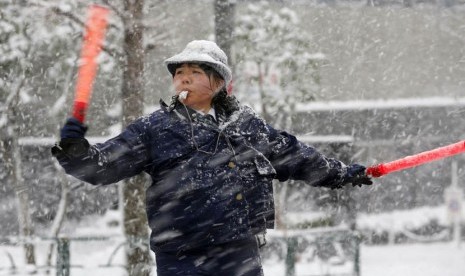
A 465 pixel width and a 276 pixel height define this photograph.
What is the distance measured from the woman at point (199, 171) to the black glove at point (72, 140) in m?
0.12

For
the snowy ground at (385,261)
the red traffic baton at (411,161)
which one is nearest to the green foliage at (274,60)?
the snowy ground at (385,261)

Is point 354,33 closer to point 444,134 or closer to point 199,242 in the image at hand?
point 444,134

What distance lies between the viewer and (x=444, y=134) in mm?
16281

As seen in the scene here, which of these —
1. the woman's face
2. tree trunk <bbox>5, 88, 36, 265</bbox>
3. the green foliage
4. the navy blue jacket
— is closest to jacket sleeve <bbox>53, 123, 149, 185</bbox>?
the navy blue jacket

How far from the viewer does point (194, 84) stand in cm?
329

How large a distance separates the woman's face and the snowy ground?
6519 millimetres

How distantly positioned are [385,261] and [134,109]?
308 inches

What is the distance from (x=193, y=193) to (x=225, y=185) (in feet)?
0.47

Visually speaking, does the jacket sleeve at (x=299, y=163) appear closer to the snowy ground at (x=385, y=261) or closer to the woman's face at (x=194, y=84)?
the woman's face at (x=194, y=84)

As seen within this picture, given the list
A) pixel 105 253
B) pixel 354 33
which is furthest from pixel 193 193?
pixel 354 33

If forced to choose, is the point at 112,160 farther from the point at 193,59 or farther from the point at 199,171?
the point at 193,59

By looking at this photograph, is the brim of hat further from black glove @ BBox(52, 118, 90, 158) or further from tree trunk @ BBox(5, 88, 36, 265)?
tree trunk @ BBox(5, 88, 36, 265)

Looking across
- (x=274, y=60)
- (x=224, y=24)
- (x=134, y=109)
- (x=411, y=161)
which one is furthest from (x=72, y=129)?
(x=274, y=60)

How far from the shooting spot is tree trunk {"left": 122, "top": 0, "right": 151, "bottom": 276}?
7077 mm
